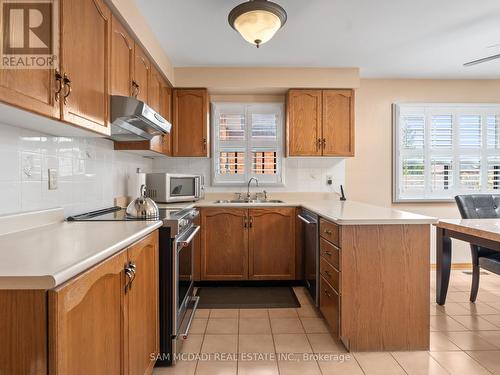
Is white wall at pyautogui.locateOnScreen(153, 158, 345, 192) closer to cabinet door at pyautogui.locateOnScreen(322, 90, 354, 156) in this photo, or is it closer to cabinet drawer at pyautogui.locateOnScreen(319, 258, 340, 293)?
cabinet door at pyautogui.locateOnScreen(322, 90, 354, 156)

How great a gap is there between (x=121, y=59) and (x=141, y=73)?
0.41m

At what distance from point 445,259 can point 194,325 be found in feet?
7.21

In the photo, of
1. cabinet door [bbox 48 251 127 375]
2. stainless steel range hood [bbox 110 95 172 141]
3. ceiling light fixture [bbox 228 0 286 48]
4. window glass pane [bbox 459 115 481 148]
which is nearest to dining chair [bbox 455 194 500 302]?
window glass pane [bbox 459 115 481 148]

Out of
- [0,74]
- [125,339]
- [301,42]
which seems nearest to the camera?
[0,74]

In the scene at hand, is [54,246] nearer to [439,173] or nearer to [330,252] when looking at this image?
[330,252]

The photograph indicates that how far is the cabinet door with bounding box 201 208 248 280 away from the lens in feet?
10.6

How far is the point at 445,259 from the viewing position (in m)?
2.67

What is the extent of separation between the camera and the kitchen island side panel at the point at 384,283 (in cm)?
194

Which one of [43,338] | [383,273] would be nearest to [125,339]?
[43,338]

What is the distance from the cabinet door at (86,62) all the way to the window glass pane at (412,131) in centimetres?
344

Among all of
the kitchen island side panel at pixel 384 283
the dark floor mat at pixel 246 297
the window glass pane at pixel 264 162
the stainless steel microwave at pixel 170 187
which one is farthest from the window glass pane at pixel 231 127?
the kitchen island side panel at pixel 384 283

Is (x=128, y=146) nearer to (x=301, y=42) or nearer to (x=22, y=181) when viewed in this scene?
(x=22, y=181)

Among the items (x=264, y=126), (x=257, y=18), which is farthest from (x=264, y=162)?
(x=257, y=18)

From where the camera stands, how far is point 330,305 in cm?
215
